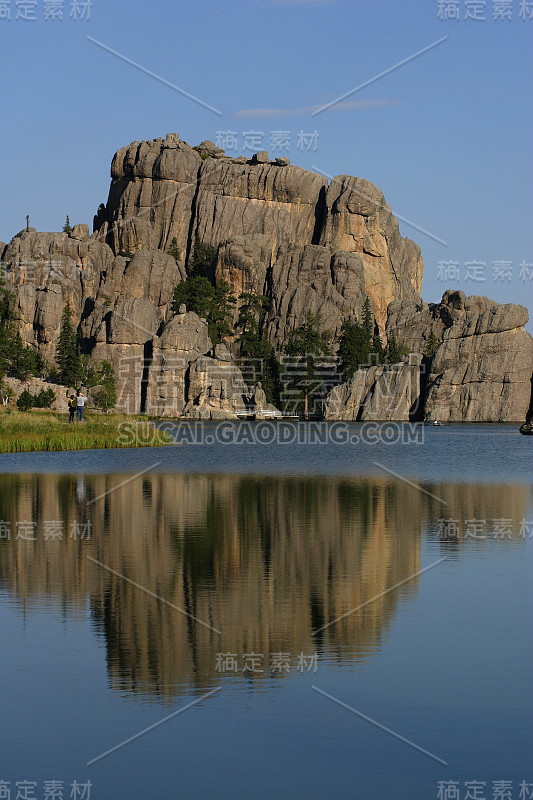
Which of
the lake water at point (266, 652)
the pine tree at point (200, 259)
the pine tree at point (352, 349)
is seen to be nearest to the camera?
the lake water at point (266, 652)

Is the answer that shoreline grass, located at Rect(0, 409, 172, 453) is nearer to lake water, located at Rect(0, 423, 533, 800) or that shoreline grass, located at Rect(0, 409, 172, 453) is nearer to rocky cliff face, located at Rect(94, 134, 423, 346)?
lake water, located at Rect(0, 423, 533, 800)

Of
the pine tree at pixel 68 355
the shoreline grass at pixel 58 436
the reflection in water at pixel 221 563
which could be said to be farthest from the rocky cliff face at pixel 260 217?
the reflection in water at pixel 221 563

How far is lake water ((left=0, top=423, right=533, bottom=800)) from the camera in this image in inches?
368

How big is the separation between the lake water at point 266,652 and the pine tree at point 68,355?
101m

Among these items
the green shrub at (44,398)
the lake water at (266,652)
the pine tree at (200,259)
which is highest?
the pine tree at (200,259)

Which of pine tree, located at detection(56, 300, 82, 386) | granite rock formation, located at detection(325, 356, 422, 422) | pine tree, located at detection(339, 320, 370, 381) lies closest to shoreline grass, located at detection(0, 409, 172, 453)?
pine tree, located at detection(56, 300, 82, 386)

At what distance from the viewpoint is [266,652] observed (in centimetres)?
1277

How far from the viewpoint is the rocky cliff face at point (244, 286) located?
442ft

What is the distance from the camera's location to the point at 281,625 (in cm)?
1413

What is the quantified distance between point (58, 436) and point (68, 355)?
77.2 metres

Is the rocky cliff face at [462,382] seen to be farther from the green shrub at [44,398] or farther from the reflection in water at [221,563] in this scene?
the reflection in water at [221,563]

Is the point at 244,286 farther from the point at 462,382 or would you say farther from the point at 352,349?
the point at 462,382

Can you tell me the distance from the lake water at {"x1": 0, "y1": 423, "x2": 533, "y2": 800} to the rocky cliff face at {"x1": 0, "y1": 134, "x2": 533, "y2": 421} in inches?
4269

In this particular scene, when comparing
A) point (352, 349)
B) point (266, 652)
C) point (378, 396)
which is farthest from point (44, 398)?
point (266, 652)
